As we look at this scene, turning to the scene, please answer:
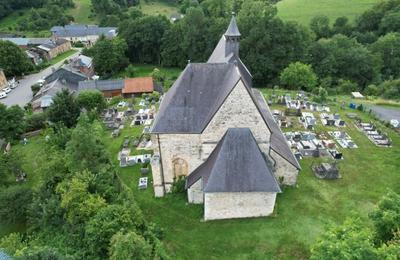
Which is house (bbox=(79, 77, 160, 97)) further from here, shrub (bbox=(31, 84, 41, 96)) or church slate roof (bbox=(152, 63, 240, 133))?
church slate roof (bbox=(152, 63, 240, 133))

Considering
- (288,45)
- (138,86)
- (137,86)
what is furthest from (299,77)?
(137,86)

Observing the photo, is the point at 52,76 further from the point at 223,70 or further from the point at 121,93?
the point at 223,70

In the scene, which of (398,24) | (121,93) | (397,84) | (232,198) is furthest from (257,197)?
(398,24)

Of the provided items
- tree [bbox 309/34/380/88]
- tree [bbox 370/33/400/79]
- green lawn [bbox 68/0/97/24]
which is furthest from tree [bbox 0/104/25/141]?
green lawn [bbox 68/0/97/24]

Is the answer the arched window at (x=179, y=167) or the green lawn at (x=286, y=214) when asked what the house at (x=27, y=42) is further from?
the arched window at (x=179, y=167)

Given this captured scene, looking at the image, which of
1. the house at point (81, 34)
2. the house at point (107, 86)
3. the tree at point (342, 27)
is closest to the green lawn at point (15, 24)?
the house at point (81, 34)

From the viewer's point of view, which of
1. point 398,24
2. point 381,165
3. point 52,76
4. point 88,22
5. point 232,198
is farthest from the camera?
point 88,22

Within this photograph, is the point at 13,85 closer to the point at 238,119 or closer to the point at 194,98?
the point at 194,98
